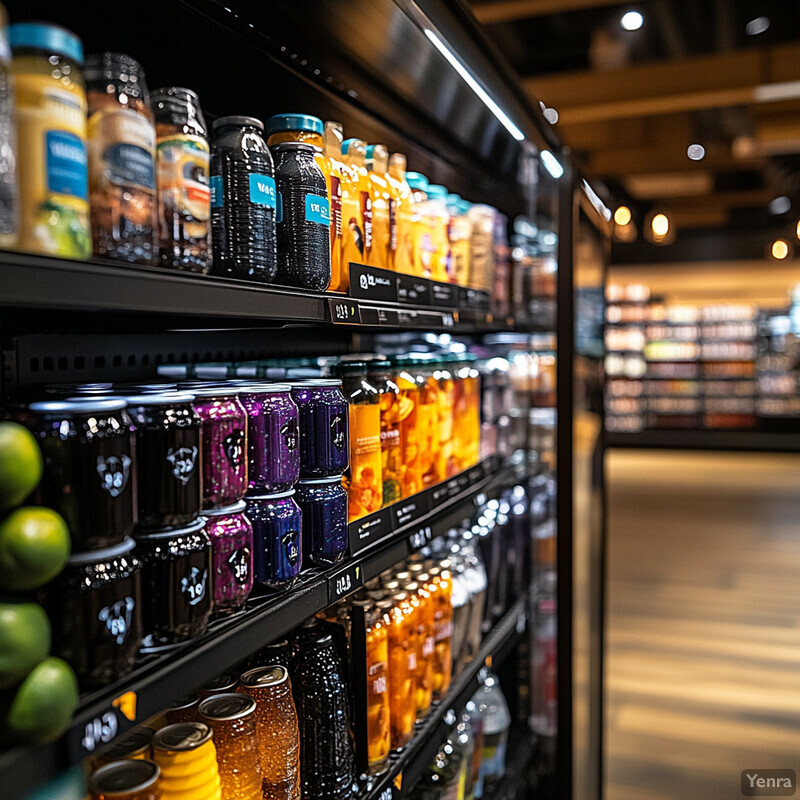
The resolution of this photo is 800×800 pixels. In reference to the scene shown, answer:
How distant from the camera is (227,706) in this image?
45.4 inches

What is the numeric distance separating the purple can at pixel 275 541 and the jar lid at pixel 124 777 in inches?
11.0

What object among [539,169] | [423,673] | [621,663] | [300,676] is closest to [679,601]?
[621,663]

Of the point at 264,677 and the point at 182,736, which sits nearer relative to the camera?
the point at 182,736

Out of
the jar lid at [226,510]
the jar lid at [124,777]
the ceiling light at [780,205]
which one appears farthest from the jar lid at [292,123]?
the ceiling light at [780,205]

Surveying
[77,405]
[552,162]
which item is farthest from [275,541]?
[552,162]

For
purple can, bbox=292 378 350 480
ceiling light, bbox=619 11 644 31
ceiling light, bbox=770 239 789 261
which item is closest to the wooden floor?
purple can, bbox=292 378 350 480

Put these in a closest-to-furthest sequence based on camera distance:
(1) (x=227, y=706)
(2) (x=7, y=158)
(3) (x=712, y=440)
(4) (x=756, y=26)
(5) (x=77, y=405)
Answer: (2) (x=7, y=158), (5) (x=77, y=405), (1) (x=227, y=706), (4) (x=756, y=26), (3) (x=712, y=440)

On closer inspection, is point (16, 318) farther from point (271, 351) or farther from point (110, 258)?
point (271, 351)

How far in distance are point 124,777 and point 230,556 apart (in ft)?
0.96

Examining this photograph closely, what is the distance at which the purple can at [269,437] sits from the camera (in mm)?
1156

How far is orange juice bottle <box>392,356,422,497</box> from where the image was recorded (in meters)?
1.67

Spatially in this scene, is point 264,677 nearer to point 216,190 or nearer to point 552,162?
point 216,190

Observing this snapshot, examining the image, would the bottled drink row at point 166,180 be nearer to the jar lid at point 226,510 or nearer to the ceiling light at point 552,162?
the jar lid at point 226,510

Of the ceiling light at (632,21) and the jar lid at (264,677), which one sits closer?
the jar lid at (264,677)
